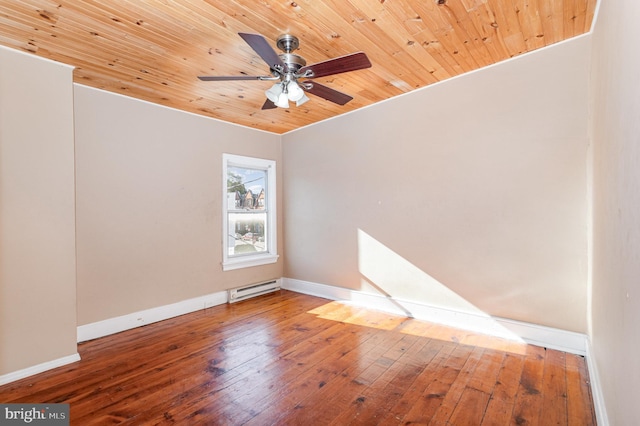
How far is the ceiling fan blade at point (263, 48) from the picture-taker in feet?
5.83

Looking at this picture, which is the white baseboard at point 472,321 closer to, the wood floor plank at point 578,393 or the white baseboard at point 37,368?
the wood floor plank at point 578,393

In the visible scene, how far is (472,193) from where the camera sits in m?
3.22

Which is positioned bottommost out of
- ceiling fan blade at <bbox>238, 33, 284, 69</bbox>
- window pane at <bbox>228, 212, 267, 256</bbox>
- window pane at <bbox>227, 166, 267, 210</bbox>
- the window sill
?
the window sill

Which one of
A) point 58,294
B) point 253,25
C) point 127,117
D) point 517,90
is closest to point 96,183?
point 127,117

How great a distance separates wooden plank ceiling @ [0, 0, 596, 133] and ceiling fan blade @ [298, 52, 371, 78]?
33 cm

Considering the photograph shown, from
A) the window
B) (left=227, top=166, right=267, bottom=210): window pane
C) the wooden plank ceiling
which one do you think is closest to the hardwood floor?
the window

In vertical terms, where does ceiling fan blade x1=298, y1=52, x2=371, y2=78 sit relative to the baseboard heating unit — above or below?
above

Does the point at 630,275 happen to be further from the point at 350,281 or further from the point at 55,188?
the point at 55,188

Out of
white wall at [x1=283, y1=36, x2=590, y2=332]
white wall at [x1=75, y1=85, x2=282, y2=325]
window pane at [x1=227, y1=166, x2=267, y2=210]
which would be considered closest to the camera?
white wall at [x1=283, y1=36, x2=590, y2=332]

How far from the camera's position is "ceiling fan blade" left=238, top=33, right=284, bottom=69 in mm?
1776

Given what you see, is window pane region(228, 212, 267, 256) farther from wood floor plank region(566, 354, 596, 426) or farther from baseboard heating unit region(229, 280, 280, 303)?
wood floor plank region(566, 354, 596, 426)

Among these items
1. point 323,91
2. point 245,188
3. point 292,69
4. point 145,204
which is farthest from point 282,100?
point 245,188

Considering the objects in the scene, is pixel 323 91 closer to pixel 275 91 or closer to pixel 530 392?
pixel 275 91

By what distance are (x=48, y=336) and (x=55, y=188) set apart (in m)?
1.23
